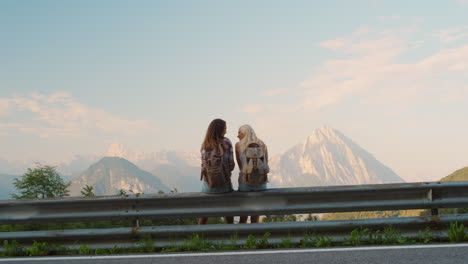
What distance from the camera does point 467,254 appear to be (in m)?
5.07

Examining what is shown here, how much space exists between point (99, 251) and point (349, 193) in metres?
3.32


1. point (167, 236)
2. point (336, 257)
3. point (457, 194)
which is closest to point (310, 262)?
point (336, 257)

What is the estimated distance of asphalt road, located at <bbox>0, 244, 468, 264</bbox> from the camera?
498 cm

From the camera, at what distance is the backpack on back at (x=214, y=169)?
6.26 metres

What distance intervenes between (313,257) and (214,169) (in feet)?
6.09

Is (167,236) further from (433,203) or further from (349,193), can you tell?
(433,203)

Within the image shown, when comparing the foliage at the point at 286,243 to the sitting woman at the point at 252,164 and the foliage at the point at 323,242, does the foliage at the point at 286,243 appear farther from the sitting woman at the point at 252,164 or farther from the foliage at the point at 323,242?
the sitting woman at the point at 252,164

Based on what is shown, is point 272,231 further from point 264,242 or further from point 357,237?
point 357,237

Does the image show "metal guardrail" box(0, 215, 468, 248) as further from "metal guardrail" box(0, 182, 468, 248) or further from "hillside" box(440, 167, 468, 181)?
"hillside" box(440, 167, 468, 181)

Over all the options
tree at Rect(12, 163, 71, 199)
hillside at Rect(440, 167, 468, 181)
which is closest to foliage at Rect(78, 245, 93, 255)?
tree at Rect(12, 163, 71, 199)

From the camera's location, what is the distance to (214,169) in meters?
6.33

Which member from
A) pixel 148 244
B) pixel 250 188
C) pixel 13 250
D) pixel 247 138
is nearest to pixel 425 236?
pixel 250 188

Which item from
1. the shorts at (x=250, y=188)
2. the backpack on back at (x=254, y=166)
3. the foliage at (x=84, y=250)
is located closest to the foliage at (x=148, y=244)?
the foliage at (x=84, y=250)

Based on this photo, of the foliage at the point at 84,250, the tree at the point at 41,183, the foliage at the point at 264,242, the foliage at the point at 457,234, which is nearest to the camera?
the foliage at the point at 457,234
